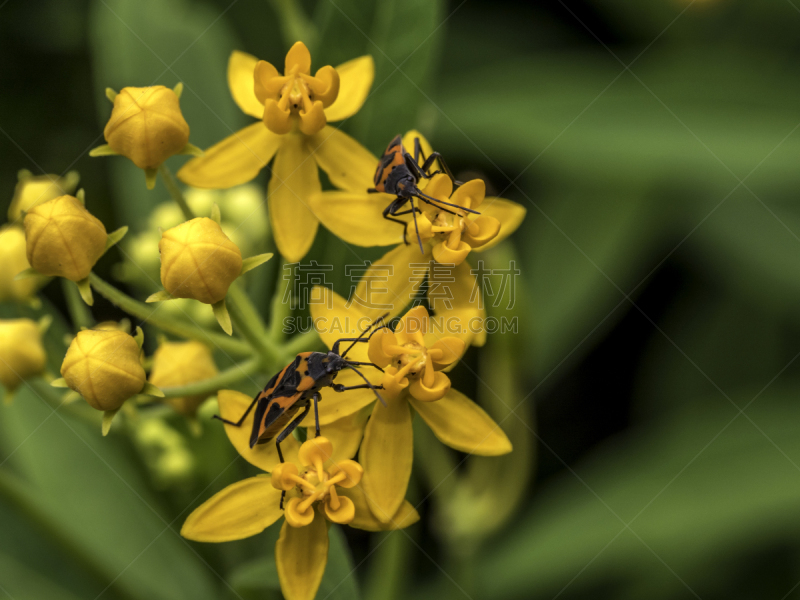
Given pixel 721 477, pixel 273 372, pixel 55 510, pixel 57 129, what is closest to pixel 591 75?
pixel 721 477

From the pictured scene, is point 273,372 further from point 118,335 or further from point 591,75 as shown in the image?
point 591,75

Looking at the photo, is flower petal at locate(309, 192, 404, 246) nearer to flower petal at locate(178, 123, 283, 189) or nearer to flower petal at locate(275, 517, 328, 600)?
flower petal at locate(178, 123, 283, 189)

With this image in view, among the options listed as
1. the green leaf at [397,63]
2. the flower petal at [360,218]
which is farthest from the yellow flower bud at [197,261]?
the green leaf at [397,63]

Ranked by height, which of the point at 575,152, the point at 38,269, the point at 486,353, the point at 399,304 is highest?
the point at 575,152

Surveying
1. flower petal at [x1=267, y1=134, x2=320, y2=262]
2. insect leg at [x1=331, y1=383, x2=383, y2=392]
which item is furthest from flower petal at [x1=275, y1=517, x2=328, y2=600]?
flower petal at [x1=267, y1=134, x2=320, y2=262]

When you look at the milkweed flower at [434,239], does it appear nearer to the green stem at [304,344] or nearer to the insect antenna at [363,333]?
the insect antenna at [363,333]
